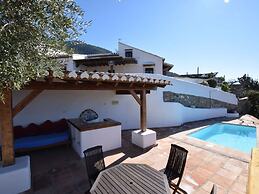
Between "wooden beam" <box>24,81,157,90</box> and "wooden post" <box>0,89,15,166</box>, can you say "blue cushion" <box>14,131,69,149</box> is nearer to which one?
"wooden post" <box>0,89,15,166</box>

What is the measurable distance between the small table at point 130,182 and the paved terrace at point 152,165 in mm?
1537

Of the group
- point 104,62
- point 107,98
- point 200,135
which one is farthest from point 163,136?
point 104,62

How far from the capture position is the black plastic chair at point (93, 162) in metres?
4.59

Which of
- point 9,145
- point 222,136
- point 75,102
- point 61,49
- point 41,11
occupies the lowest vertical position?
point 222,136

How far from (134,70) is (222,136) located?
47.2 ft

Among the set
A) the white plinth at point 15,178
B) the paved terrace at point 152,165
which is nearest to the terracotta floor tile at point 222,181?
the paved terrace at point 152,165

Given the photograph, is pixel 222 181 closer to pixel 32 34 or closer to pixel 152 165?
pixel 152 165

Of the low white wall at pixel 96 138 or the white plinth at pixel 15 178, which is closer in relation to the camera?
the white plinth at pixel 15 178

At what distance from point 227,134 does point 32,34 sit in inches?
513

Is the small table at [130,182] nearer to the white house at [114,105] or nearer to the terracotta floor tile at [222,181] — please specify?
the terracotta floor tile at [222,181]

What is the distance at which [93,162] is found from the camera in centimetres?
479

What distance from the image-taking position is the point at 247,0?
27.0 feet

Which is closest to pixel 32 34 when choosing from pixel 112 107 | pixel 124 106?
pixel 112 107

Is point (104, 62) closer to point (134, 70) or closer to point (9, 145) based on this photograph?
point (134, 70)
